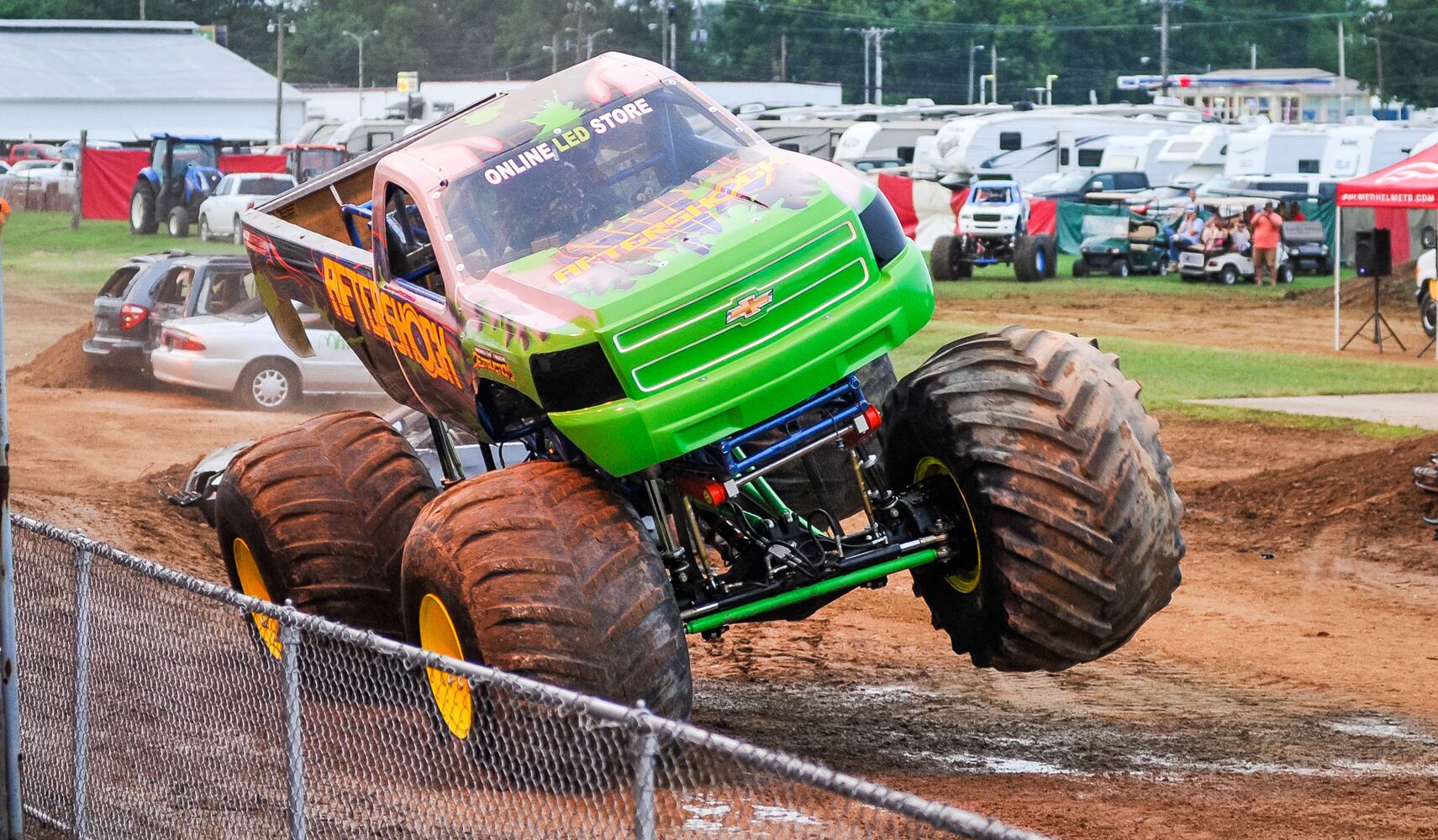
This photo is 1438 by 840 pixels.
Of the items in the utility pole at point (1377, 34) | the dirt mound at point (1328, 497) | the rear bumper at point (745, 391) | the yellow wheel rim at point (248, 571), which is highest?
the utility pole at point (1377, 34)

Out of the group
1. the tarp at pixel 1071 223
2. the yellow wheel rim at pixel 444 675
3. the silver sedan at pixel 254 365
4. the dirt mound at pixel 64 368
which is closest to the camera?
the yellow wheel rim at pixel 444 675

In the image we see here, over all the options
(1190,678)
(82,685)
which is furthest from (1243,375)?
(82,685)

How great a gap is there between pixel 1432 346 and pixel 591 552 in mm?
21407

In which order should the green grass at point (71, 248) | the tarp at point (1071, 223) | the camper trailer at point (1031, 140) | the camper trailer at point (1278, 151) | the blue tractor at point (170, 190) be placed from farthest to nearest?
the camper trailer at point (1031, 140) → the camper trailer at point (1278, 151) → the blue tractor at point (170, 190) → the tarp at point (1071, 223) → the green grass at point (71, 248)

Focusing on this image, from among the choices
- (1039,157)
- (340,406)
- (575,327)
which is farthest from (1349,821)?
(1039,157)

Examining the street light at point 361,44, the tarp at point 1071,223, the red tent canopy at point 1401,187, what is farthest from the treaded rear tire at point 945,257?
the street light at point 361,44

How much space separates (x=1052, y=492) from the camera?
23.7 ft

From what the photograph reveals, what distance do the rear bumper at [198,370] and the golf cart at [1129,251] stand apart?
2175 centimetres

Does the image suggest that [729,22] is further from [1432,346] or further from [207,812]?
[207,812]

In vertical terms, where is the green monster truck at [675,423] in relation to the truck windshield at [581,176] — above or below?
below

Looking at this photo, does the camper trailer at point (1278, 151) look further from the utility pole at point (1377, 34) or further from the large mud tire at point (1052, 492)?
the utility pole at point (1377, 34)

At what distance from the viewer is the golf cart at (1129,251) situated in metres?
36.9

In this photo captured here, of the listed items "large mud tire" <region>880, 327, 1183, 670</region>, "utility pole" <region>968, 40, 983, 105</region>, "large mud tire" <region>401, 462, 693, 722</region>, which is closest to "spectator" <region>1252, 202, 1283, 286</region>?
"large mud tire" <region>880, 327, 1183, 670</region>

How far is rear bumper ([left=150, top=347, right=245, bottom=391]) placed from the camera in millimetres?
19203
